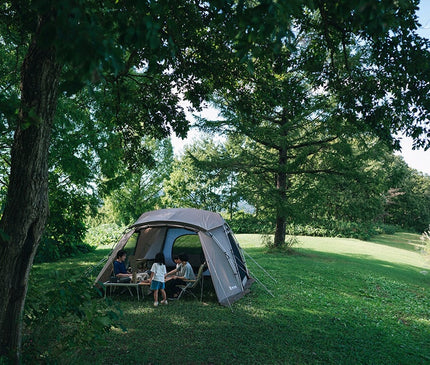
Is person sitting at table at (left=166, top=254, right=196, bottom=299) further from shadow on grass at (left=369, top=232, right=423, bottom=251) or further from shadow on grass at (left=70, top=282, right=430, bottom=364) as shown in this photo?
shadow on grass at (left=369, top=232, right=423, bottom=251)

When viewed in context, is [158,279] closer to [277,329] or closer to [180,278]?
[180,278]

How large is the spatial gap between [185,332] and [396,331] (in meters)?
4.11

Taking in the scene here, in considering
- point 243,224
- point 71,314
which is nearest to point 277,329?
point 71,314

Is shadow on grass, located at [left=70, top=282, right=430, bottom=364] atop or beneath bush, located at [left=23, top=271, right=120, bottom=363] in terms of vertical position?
beneath

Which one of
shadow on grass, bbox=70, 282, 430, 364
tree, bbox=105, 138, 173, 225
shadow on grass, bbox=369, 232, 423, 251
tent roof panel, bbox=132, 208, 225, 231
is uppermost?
tree, bbox=105, 138, 173, 225

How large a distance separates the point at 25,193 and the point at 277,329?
183 inches

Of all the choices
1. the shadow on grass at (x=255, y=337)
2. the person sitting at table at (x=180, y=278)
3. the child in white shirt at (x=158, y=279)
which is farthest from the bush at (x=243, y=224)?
the shadow on grass at (x=255, y=337)

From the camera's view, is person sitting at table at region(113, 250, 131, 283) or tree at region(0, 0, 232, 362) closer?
tree at region(0, 0, 232, 362)

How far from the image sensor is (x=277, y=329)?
5820 millimetres

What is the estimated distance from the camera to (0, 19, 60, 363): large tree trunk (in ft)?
10.5

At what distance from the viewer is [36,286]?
4.31m

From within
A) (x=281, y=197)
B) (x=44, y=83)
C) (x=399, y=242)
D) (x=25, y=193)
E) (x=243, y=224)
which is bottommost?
(x=399, y=242)

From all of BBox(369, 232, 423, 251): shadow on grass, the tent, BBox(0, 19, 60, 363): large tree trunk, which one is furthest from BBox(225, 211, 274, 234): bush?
BBox(0, 19, 60, 363): large tree trunk

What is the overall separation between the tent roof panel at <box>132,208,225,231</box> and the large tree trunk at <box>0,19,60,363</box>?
4536mm
